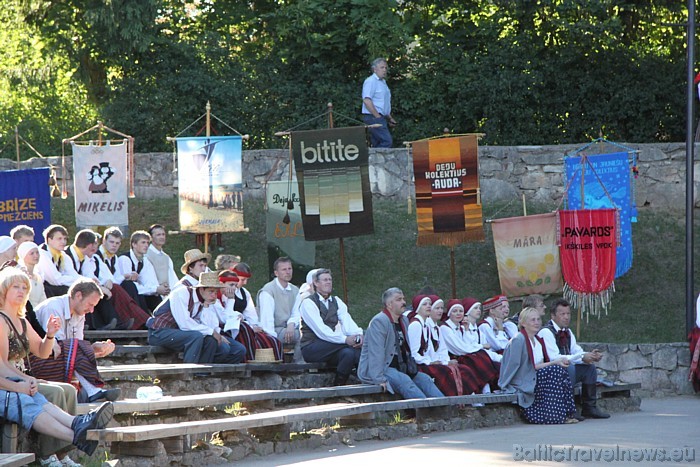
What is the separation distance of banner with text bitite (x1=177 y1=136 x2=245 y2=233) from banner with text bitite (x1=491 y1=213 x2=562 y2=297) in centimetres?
345

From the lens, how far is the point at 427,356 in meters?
11.6

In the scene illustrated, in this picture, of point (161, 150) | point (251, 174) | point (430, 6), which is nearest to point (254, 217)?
point (251, 174)

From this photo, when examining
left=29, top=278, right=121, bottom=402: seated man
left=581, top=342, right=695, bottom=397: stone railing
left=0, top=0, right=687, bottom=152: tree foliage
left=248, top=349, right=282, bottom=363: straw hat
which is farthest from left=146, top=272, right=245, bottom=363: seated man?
left=0, top=0, right=687, bottom=152: tree foliage

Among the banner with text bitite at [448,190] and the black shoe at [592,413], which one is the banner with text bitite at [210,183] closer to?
the banner with text bitite at [448,190]

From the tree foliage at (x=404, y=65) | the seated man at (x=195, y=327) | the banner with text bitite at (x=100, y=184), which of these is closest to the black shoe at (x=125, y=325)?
the seated man at (x=195, y=327)

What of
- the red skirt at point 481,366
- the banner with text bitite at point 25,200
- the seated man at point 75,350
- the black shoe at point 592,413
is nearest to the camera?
the seated man at point 75,350

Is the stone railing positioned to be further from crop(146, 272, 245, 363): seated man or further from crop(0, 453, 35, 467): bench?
crop(0, 453, 35, 467): bench

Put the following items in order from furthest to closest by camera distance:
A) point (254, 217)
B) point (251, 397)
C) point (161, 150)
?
1. point (161, 150)
2. point (254, 217)
3. point (251, 397)

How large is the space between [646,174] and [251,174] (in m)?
6.04

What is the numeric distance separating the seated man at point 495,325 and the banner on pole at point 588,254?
210 cm

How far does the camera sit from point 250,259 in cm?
1667

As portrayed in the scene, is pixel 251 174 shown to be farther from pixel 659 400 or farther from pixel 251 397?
pixel 251 397

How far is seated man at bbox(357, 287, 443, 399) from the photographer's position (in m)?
10.6

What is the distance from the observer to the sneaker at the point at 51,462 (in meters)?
7.11
